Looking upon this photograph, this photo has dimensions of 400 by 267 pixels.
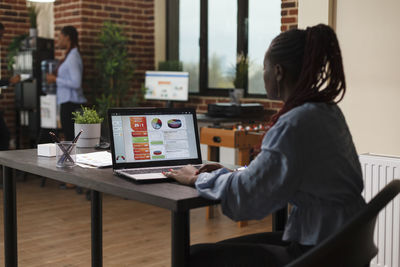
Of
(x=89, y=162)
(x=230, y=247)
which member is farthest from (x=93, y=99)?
(x=230, y=247)

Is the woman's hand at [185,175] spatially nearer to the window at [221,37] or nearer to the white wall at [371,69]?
the white wall at [371,69]

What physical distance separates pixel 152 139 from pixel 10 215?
0.89 m

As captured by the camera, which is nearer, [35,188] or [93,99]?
[35,188]

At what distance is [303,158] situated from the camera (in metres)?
1.48

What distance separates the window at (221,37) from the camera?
5551 millimetres

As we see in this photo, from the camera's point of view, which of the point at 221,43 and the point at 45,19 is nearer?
the point at 221,43

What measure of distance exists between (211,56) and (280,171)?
15.5ft

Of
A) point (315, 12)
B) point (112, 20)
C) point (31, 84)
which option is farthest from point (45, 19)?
point (315, 12)

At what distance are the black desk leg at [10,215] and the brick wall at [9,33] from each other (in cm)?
472

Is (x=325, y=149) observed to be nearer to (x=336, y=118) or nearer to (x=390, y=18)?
(x=336, y=118)

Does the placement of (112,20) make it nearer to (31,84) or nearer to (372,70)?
(31,84)

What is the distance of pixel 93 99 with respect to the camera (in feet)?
20.1

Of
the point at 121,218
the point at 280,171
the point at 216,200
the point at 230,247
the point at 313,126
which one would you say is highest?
the point at 313,126

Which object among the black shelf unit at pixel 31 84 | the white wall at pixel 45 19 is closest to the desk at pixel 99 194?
the black shelf unit at pixel 31 84
